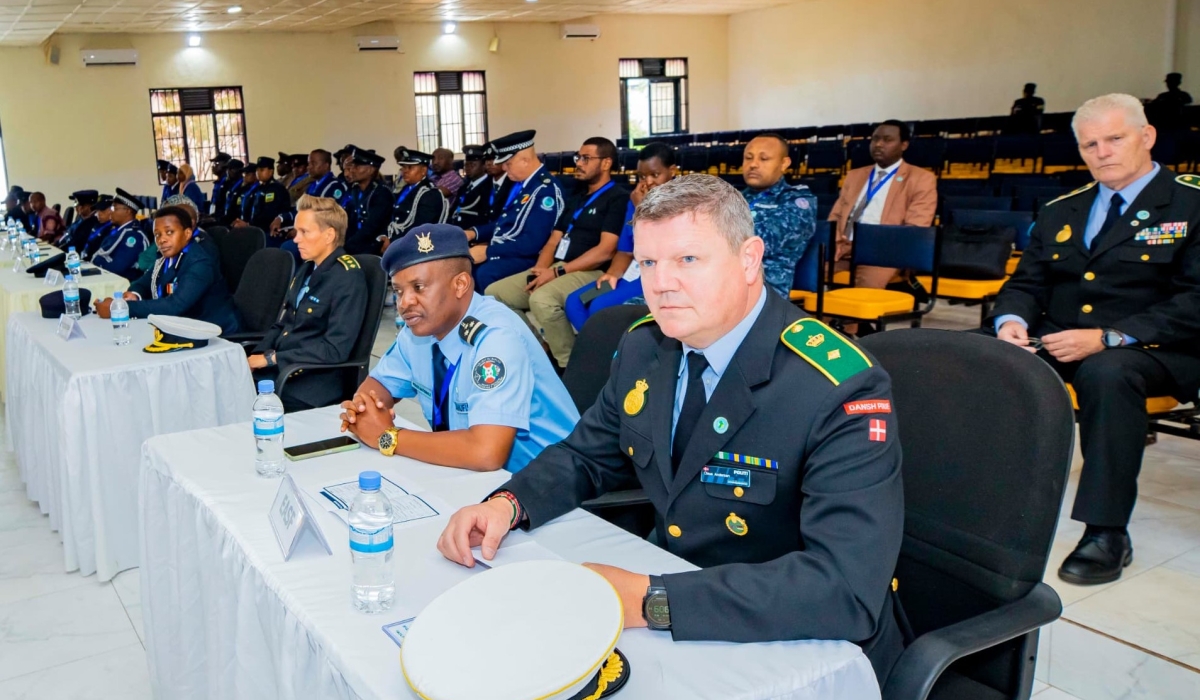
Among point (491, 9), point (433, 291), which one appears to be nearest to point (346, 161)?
point (433, 291)

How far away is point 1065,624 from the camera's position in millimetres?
2453

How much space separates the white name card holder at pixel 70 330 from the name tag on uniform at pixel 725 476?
2.94m

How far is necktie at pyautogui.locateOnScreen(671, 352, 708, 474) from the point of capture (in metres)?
1.45

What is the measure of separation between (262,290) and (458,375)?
2268 mm

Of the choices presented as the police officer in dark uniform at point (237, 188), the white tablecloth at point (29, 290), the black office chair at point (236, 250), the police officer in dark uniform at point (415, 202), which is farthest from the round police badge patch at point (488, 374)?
the police officer in dark uniform at point (237, 188)

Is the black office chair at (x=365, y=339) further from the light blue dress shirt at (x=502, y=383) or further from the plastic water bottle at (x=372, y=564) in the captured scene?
the plastic water bottle at (x=372, y=564)

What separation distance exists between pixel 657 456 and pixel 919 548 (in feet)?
1.47

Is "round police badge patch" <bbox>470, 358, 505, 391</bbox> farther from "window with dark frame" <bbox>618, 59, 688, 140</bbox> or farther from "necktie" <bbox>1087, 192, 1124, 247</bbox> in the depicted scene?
"window with dark frame" <bbox>618, 59, 688, 140</bbox>

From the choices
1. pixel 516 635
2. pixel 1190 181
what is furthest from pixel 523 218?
pixel 516 635

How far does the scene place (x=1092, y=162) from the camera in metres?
2.87

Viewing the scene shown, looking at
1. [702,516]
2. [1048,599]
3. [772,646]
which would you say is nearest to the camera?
[772,646]

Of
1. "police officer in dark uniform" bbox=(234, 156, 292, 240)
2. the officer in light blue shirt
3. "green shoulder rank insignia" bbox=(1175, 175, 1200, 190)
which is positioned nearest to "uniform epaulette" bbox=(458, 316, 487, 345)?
the officer in light blue shirt

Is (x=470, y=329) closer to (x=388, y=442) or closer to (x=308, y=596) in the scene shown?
(x=388, y=442)

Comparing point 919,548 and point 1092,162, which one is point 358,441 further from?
point 1092,162
